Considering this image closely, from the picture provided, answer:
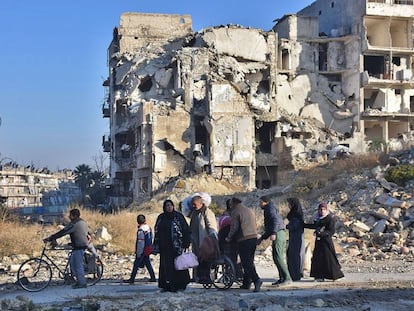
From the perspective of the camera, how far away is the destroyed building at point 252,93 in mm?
42562

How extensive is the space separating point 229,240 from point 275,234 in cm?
96

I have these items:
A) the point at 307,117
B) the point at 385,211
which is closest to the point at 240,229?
the point at 385,211

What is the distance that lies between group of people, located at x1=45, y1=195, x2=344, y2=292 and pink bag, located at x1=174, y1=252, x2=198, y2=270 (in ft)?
0.35

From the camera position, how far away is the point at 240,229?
34.6ft

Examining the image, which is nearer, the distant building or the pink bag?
the pink bag

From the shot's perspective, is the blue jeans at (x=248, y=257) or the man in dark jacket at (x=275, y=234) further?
the man in dark jacket at (x=275, y=234)

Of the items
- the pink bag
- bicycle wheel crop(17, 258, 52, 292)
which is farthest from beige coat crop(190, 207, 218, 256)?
bicycle wheel crop(17, 258, 52, 292)

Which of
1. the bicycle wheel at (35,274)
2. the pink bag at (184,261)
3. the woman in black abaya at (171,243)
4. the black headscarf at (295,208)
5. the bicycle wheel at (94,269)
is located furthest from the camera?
the bicycle wheel at (94,269)

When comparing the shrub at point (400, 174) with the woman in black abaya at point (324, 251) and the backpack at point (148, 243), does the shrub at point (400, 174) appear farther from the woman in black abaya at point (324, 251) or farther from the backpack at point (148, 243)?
the backpack at point (148, 243)

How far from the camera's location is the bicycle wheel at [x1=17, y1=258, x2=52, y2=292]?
11.7 meters

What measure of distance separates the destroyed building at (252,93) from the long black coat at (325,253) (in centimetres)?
3001

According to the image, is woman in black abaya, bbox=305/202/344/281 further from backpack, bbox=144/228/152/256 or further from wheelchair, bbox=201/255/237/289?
backpack, bbox=144/228/152/256

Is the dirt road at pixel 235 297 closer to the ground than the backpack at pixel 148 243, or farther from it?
closer to the ground

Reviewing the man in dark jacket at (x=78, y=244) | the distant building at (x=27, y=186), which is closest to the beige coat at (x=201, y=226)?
the man in dark jacket at (x=78, y=244)
